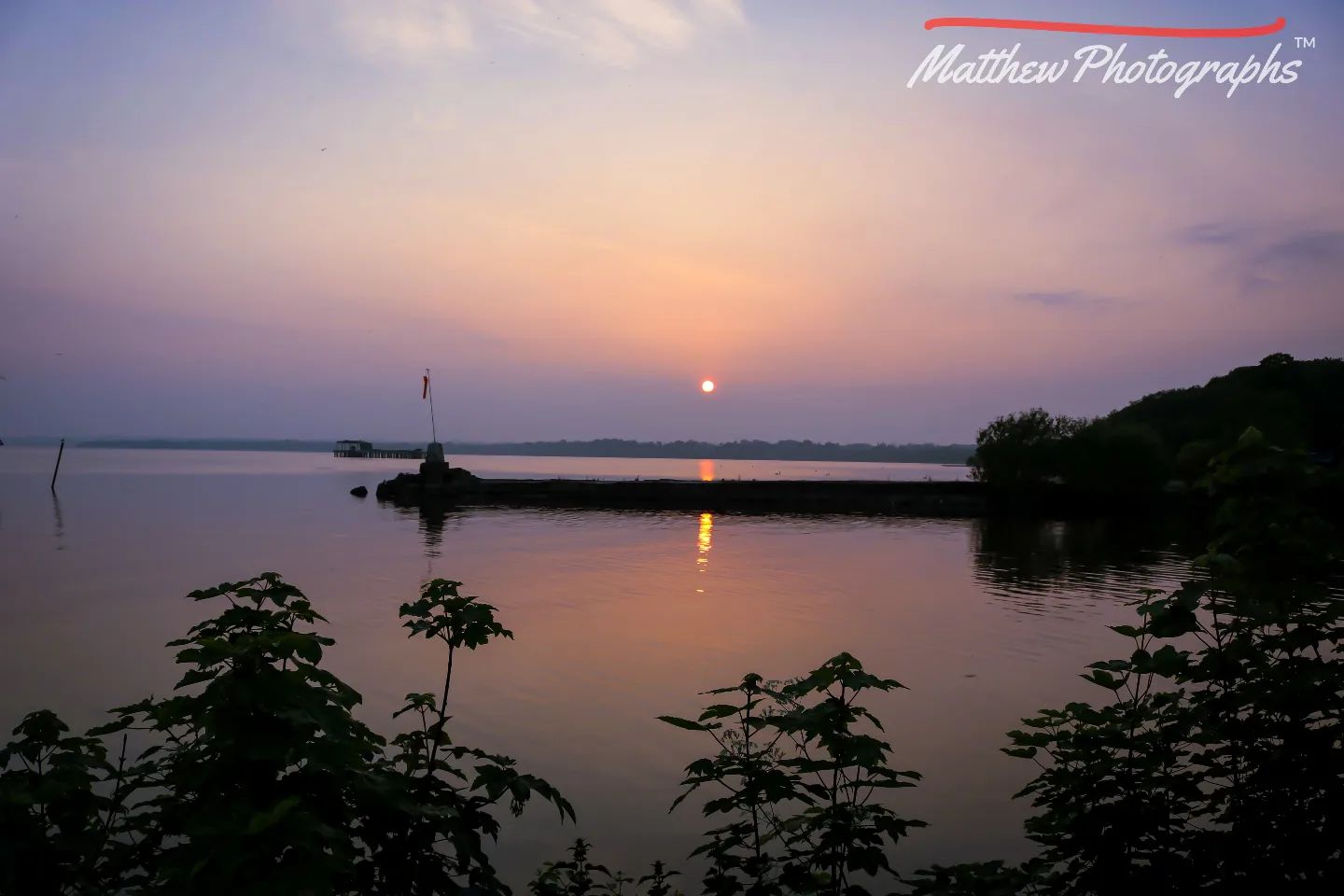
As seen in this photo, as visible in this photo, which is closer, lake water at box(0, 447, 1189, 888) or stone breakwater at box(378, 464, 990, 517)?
lake water at box(0, 447, 1189, 888)

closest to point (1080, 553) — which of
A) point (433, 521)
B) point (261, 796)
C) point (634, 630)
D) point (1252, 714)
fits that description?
point (634, 630)

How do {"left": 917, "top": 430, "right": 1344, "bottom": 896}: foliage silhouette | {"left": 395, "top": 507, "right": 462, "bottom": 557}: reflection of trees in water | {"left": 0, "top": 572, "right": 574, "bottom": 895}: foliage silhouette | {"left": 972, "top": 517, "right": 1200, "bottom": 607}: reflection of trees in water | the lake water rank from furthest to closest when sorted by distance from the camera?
{"left": 395, "top": 507, "right": 462, "bottom": 557}: reflection of trees in water < {"left": 972, "top": 517, "right": 1200, "bottom": 607}: reflection of trees in water < the lake water < {"left": 917, "top": 430, "right": 1344, "bottom": 896}: foliage silhouette < {"left": 0, "top": 572, "right": 574, "bottom": 895}: foliage silhouette

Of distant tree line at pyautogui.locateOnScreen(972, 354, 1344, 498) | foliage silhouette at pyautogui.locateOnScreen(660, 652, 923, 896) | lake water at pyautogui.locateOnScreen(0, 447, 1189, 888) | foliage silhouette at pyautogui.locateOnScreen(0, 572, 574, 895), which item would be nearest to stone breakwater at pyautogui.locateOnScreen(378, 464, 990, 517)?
distant tree line at pyautogui.locateOnScreen(972, 354, 1344, 498)

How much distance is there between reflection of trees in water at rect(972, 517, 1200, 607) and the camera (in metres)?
32.1

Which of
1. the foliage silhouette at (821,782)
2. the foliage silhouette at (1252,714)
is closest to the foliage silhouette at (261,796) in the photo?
the foliage silhouette at (821,782)

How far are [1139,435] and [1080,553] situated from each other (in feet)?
150

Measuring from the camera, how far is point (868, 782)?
516cm

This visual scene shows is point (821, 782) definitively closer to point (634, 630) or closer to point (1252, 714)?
point (1252, 714)

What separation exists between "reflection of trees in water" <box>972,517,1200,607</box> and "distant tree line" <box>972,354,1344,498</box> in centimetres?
615

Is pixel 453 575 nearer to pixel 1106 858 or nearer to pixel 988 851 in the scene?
pixel 988 851

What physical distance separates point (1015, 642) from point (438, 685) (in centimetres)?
1376

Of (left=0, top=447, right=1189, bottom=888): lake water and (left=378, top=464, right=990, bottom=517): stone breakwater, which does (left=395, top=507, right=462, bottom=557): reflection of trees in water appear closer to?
(left=0, top=447, right=1189, bottom=888): lake water

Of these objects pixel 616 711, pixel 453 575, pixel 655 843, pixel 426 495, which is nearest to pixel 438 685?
pixel 616 711

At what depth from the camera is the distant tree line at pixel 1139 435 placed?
7925cm
